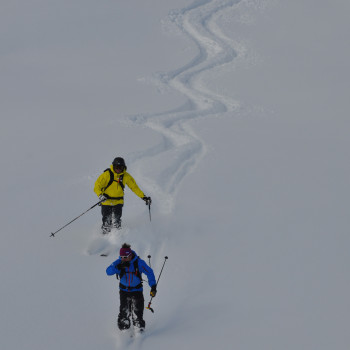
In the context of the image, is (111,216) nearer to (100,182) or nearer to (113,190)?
(113,190)

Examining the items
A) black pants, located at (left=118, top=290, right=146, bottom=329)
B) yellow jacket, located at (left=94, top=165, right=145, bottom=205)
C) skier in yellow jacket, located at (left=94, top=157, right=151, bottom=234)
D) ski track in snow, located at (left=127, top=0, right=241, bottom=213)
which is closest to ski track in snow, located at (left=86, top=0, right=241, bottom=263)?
ski track in snow, located at (left=127, top=0, right=241, bottom=213)

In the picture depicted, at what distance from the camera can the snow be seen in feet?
24.2

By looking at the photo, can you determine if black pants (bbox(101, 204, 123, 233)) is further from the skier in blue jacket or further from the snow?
the skier in blue jacket

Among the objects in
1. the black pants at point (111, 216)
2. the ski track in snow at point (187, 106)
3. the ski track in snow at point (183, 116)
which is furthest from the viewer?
the ski track in snow at point (187, 106)

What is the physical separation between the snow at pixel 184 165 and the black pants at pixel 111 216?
0.73 feet

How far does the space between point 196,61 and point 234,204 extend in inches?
358

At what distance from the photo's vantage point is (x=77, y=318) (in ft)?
23.7

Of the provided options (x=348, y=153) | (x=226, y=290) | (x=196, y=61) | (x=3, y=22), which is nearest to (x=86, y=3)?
(x=3, y=22)

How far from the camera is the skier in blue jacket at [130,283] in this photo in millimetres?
6793

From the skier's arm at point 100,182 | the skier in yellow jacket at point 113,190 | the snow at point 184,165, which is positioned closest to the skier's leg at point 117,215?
the skier in yellow jacket at point 113,190

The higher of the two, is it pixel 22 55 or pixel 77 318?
pixel 22 55

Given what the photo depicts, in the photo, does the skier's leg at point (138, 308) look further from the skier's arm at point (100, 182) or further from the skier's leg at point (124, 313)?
the skier's arm at point (100, 182)

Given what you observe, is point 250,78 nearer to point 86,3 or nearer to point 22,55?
point 22,55

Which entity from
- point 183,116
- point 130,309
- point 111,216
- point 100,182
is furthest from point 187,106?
point 130,309
